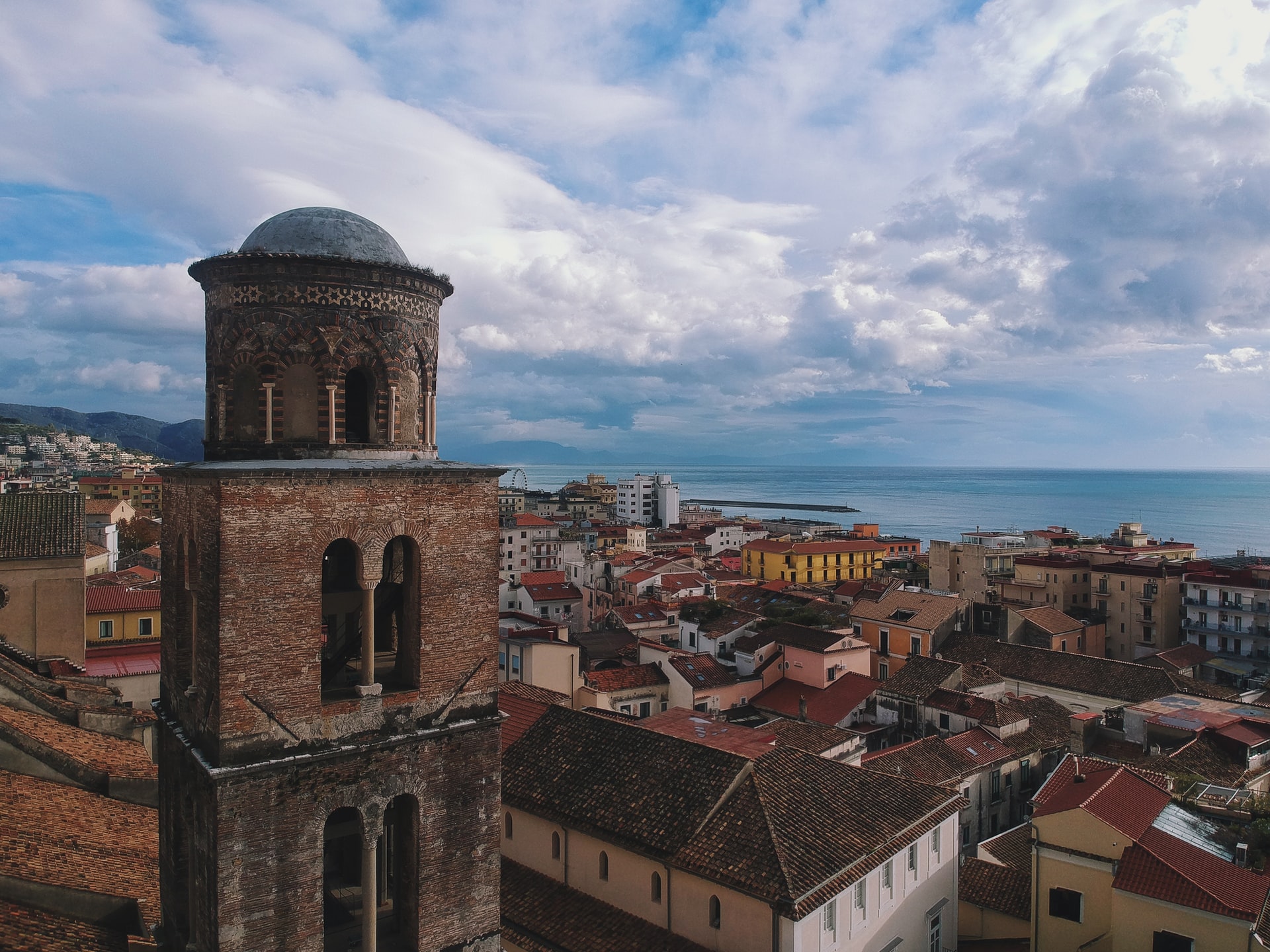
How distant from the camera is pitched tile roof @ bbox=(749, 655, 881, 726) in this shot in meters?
36.8

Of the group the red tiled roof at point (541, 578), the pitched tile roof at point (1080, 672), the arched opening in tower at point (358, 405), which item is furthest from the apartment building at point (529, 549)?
the arched opening in tower at point (358, 405)

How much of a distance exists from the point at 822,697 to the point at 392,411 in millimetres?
32133

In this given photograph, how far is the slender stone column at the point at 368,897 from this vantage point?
980 centimetres

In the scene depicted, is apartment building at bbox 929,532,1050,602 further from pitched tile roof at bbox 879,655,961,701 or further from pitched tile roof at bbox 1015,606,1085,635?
pitched tile roof at bbox 879,655,961,701

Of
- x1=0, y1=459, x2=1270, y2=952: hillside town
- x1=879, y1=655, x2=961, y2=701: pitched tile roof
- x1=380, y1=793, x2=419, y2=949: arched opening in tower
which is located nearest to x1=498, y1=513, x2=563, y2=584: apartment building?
x1=0, y1=459, x2=1270, y2=952: hillside town

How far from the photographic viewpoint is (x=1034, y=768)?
104 ft

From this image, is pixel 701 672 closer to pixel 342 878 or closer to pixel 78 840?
pixel 342 878

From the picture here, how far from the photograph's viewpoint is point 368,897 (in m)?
9.84

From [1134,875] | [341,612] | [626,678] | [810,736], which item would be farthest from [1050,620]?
[341,612]

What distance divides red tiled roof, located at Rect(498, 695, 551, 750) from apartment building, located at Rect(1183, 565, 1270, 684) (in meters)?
46.5

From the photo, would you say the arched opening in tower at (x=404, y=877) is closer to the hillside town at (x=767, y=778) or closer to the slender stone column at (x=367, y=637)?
the hillside town at (x=767, y=778)

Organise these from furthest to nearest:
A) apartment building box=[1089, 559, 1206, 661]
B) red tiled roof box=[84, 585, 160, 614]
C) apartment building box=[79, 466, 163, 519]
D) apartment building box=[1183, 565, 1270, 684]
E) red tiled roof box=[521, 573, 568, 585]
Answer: apartment building box=[79, 466, 163, 519], red tiled roof box=[521, 573, 568, 585], apartment building box=[1089, 559, 1206, 661], apartment building box=[1183, 565, 1270, 684], red tiled roof box=[84, 585, 160, 614]

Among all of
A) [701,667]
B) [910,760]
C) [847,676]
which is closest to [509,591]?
[701,667]

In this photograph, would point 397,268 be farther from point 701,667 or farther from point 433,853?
point 701,667
